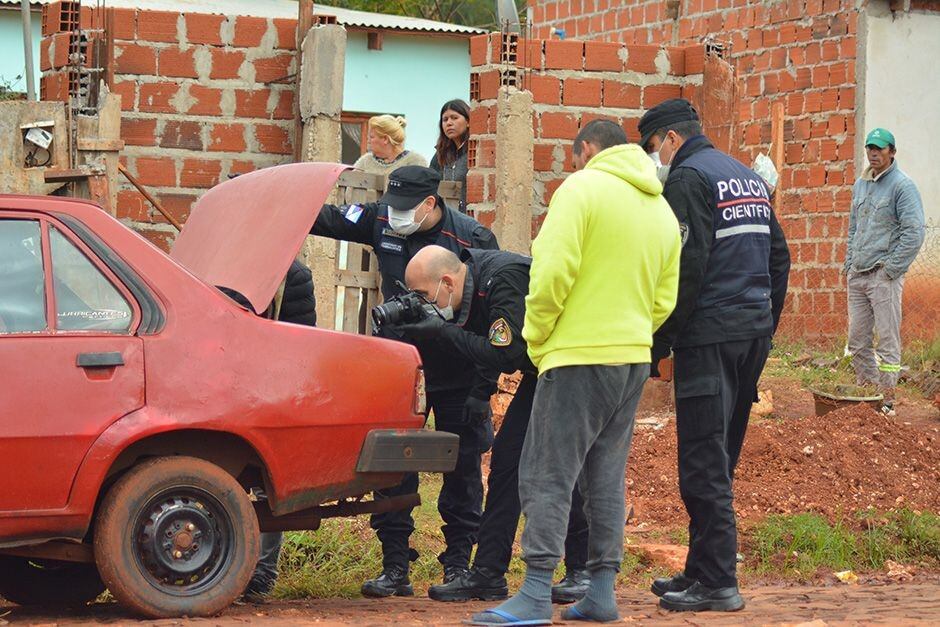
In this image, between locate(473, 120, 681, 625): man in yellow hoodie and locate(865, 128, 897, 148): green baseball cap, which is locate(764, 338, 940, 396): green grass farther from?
locate(473, 120, 681, 625): man in yellow hoodie

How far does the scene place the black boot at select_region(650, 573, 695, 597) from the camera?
259 inches

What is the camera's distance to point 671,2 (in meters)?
16.4

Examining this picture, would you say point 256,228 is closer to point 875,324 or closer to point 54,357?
point 54,357

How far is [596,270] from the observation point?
5.82 metres

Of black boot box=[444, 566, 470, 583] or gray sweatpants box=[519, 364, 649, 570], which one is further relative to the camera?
black boot box=[444, 566, 470, 583]

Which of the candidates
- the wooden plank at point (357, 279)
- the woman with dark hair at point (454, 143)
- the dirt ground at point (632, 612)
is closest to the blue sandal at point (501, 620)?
the dirt ground at point (632, 612)

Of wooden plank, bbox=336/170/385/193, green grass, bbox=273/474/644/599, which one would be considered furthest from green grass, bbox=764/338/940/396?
green grass, bbox=273/474/644/599

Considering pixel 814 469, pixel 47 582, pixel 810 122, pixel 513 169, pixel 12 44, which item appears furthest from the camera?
pixel 12 44

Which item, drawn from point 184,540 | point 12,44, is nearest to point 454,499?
point 184,540

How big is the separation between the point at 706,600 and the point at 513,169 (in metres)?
4.44

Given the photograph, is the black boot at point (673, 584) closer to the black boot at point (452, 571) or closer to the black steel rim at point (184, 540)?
the black boot at point (452, 571)

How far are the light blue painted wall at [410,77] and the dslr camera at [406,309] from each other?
14727 millimetres

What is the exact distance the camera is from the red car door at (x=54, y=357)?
5441 mm

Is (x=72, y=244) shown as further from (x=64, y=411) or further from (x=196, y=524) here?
(x=196, y=524)
